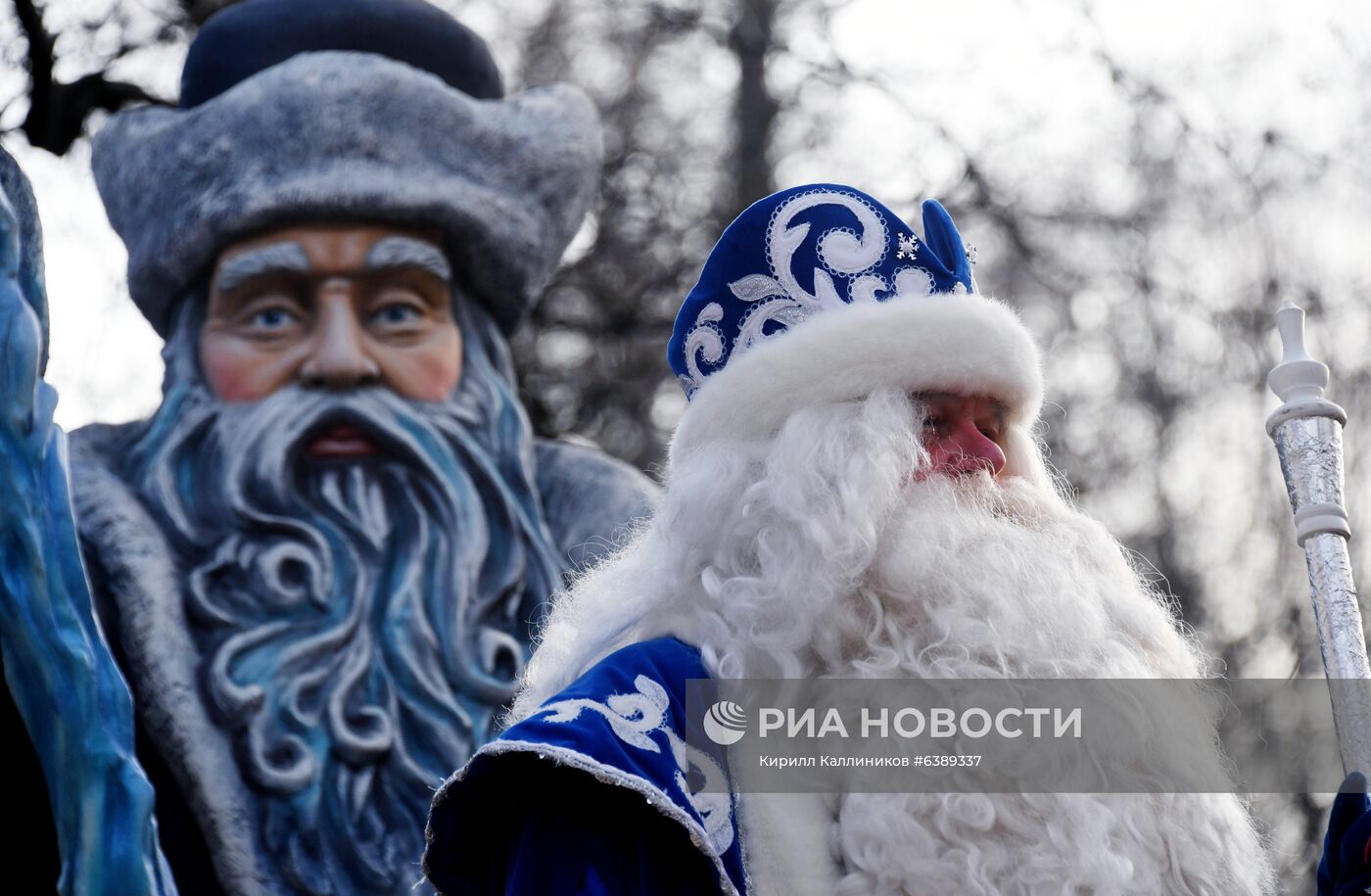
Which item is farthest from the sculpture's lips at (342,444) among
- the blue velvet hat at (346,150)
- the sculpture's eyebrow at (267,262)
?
the blue velvet hat at (346,150)

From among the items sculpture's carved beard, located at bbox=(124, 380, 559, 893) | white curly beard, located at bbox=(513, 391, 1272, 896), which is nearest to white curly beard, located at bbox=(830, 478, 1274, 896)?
white curly beard, located at bbox=(513, 391, 1272, 896)

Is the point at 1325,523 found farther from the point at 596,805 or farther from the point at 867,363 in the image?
the point at 596,805

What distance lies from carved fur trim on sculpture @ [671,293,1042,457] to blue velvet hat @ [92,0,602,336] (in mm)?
2086

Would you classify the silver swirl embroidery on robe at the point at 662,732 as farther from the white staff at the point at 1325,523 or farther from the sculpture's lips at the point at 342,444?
the sculpture's lips at the point at 342,444

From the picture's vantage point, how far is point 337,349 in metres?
4.53

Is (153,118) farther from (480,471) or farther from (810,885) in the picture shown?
(810,885)

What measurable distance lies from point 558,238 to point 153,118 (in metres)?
1.04

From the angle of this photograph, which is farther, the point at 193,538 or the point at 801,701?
the point at 193,538

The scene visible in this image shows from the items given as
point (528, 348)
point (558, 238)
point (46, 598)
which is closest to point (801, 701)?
point (46, 598)

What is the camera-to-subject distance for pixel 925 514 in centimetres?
257

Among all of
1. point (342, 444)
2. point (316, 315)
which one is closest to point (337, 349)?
point (316, 315)

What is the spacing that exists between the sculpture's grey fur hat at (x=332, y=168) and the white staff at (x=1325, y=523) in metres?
2.69

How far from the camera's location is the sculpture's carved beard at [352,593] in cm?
409

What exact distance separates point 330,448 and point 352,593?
38 cm
